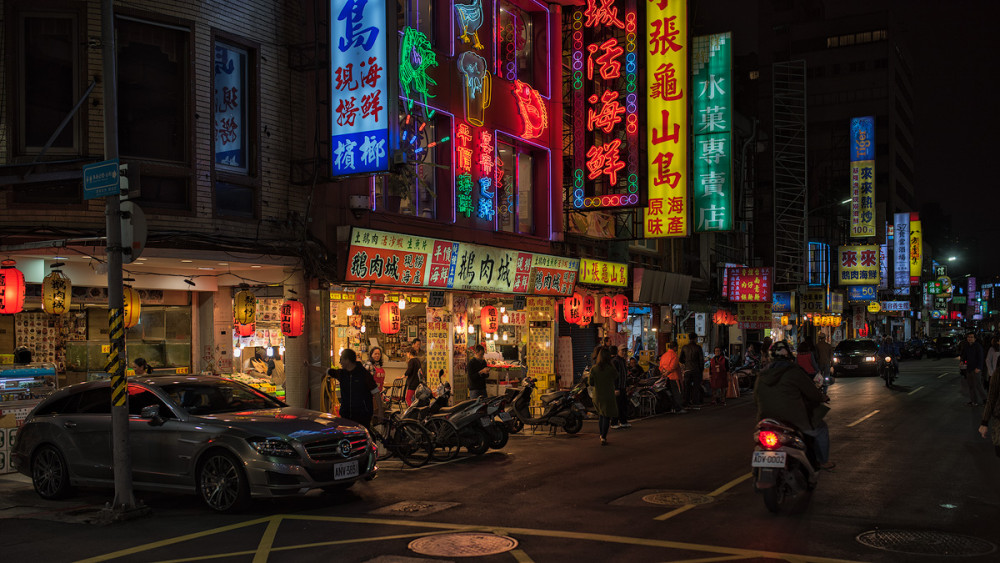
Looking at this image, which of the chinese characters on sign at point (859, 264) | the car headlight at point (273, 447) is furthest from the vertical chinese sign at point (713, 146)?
the chinese characters on sign at point (859, 264)

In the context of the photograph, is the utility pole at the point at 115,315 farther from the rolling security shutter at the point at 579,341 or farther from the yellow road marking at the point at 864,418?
the rolling security shutter at the point at 579,341

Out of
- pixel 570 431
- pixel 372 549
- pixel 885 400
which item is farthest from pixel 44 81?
pixel 885 400

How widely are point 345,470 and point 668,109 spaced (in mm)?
17189

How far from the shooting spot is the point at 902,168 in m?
98.5

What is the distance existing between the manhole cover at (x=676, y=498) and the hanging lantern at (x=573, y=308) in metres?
13.5

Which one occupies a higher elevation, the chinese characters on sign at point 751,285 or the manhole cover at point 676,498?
the chinese characters on sign at point 751,285

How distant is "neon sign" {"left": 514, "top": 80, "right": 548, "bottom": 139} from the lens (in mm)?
22391

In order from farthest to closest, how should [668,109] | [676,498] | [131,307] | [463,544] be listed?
1. [668,109]
2. [131,307]
3. [676,498]
4. [463,544]

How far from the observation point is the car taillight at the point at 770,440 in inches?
363

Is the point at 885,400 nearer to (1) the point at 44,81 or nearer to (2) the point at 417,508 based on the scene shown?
(2) the point at 417,508

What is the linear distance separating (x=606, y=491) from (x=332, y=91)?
29.6 ft

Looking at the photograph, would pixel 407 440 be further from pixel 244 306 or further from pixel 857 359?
pixel 857 359

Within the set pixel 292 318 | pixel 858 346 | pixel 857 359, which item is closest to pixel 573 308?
pixel 292 318

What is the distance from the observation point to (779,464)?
8.87m
